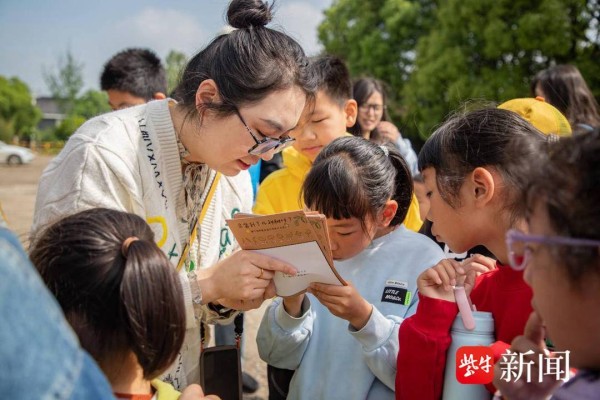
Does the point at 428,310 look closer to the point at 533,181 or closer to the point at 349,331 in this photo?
the point at 349,331

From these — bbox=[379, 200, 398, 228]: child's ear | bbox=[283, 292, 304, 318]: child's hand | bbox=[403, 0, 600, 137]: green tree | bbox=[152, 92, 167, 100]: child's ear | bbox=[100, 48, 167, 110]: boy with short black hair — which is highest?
bbox=[403, 0, 600, 137]: green tree

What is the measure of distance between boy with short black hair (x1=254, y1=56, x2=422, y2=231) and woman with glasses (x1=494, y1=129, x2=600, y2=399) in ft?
6.06

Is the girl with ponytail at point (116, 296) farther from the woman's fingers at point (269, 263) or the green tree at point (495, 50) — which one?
the green tree at point (495, 50)

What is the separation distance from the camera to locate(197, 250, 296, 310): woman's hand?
1.73 metres

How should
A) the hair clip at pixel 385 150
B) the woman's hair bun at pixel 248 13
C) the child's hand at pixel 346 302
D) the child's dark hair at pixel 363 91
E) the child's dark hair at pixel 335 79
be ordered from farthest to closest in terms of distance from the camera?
the child's dark hair at pixel 363 91, the child's dark hair at pixel 335 79, the hair clip at pixel 385 150, the woman's hair bun at pixel 248 13, the child's hand at pixel 346 302

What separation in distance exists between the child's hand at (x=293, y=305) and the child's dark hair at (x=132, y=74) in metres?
2.86

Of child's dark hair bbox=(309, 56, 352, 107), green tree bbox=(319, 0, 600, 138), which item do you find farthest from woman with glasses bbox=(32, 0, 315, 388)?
green tree bbox=(319, 0, 600, 138)

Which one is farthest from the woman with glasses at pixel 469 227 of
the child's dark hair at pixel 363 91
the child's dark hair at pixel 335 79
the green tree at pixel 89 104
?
the green tree at pixel 89 104

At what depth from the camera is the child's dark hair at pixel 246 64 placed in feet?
6.22

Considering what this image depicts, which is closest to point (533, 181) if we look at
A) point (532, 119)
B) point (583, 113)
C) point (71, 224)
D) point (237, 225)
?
point (237, 225)

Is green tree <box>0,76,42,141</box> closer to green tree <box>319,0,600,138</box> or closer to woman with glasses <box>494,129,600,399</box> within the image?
green tree <box>319,0,600,138</box>

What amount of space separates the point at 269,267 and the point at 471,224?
0.66 m

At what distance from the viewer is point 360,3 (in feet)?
75.5

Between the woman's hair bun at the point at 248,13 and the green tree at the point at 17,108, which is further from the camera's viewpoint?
the green tree at the point at 17,108
